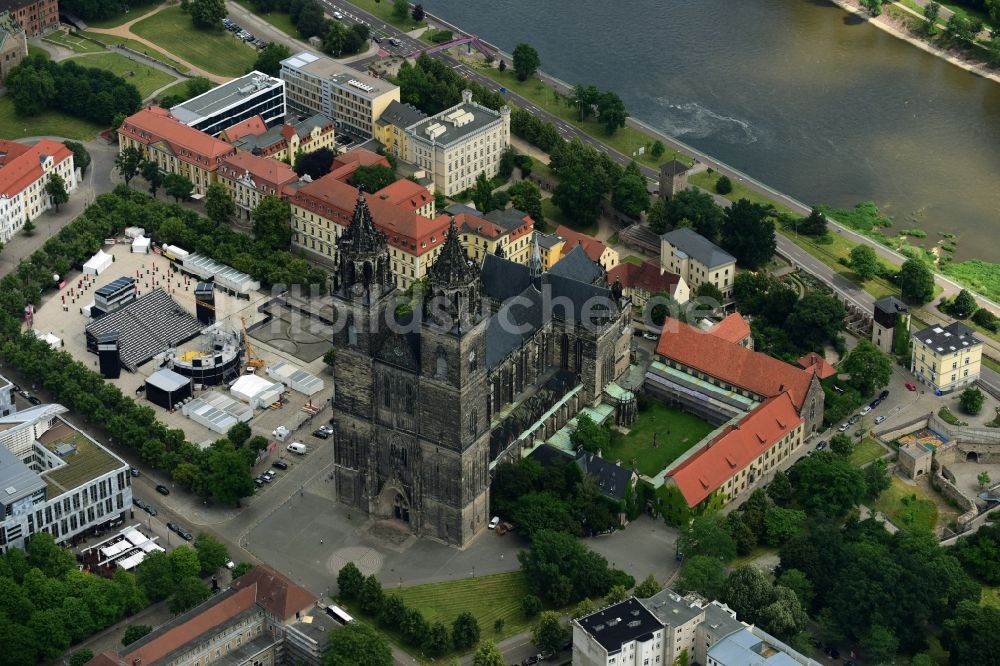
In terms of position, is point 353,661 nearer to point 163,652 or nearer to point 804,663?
point 163,652

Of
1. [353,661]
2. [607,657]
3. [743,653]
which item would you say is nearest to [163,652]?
[353,661]

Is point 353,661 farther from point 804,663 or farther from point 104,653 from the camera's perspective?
point 804,663

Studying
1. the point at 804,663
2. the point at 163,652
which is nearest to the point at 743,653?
the point at 804,663

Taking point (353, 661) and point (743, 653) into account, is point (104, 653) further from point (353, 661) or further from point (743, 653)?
point (743, 653)

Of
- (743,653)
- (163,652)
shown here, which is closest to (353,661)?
(163,652)

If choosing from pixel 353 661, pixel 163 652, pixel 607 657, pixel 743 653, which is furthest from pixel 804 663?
pixel 163 652

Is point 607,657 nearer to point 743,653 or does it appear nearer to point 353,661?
point 743,653
